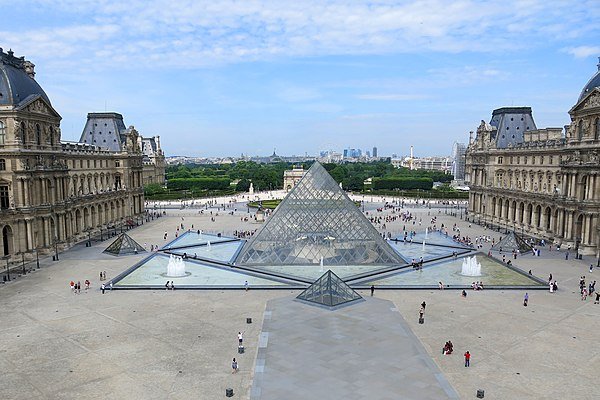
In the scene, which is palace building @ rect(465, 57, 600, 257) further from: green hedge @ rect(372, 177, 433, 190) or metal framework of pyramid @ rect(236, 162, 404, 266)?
green hedge @ rect(372, 177, 433, 190)

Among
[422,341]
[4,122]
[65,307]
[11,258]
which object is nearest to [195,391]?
[422,341]

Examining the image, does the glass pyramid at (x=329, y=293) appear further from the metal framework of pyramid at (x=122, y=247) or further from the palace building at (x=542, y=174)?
the palace building at (x=542, y=174)

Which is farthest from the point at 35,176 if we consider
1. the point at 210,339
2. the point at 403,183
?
the point at 403,183

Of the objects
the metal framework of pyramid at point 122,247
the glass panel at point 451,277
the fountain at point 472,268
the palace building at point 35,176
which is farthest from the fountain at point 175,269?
the fountain at point 472,268

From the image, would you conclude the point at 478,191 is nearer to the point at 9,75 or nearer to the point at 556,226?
the point at 556,226

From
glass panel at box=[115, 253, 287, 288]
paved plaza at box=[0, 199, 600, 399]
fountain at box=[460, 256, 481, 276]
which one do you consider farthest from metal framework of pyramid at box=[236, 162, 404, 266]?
paved plaza at box=[0, 199, 600, 399]

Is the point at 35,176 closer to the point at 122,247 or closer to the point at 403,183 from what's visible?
the point at 122,247

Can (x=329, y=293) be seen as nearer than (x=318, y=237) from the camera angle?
Yes
